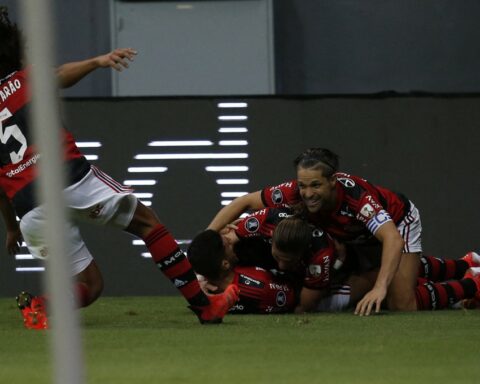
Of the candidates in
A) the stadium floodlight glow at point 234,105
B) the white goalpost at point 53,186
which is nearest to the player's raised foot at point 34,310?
the stadium floodlight glow at point 234,105

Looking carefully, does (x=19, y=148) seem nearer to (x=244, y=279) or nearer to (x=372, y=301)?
(x=244, y=279)

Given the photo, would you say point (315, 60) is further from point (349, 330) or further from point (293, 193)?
point (349, 330)

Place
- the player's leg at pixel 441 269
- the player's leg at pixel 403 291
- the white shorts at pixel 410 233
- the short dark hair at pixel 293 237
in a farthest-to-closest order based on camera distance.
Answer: the player's leg at pixel 441 269, the white shorts at pixel 410 233, the player's leg at pixel 403 291, the short dark hair at pixel 293 237

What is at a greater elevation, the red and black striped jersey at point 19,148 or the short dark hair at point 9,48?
the short dark hair at point 9,48

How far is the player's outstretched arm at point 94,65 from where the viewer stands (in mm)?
5594

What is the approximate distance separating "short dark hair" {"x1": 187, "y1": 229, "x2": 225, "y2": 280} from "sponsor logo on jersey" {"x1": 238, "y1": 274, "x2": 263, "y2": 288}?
0.12m

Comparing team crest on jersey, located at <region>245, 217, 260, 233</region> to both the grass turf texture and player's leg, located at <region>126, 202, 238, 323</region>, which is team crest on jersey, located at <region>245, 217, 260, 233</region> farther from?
player's leg, located at <region>126, 202, 238, 323</region>

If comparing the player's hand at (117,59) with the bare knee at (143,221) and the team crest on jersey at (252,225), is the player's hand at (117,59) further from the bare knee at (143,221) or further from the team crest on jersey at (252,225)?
the team crest on jersey at (252,225)

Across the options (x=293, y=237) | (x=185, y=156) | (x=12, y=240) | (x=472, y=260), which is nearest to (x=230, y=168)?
(x=185, y=156)

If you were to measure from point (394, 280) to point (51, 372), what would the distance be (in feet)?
11.7

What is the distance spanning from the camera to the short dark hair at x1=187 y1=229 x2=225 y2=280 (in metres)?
6.89

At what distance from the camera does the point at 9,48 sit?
596 centimetres

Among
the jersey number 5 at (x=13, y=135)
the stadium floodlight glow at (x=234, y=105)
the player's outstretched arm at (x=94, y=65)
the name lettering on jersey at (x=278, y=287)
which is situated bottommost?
the name lettering on jersey at (x=278, y=287)

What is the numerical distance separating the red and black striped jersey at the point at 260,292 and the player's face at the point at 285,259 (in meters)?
0.11
